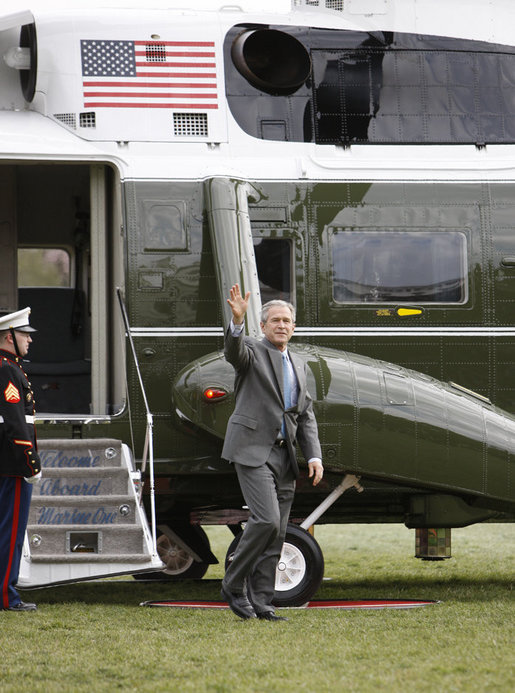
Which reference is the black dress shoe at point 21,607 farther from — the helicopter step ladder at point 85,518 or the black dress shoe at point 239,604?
the black dress shoe at point 239,604

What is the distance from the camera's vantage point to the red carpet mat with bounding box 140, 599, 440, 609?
24.5 ft

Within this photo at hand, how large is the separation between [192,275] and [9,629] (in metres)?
3.25

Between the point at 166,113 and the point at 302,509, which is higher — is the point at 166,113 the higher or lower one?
the higher one

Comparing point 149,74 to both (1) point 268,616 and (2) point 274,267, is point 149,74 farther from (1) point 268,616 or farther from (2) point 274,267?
(1) point 268,616

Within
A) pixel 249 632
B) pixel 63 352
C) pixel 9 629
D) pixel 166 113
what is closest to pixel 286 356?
pixel 249 632

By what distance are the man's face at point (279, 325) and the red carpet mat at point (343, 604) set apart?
1.96 meters

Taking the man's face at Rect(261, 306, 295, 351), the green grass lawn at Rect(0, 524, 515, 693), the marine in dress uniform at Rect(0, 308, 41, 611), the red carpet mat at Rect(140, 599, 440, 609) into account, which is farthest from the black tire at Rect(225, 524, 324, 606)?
the man's face at Rect(261, 306, 295, 351)

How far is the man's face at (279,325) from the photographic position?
6.77 m

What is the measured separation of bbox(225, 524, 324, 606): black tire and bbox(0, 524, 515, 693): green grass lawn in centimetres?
42

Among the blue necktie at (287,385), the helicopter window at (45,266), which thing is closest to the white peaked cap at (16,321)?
the blue necktie at (287,385)

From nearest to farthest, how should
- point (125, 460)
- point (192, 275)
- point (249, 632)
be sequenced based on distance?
point (249, 632), point (125, 460), point (192, 275)

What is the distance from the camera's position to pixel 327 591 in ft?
29.8

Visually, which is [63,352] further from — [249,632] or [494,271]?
[249,632]

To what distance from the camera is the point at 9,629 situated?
646 cm
